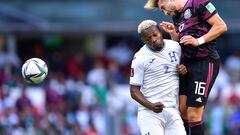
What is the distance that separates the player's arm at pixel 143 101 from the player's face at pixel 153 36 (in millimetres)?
618

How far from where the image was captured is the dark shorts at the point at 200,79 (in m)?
12.8

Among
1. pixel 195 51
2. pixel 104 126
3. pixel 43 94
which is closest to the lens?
pixel 195 51

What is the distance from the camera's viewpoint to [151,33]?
12625mm

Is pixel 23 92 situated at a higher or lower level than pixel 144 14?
lower

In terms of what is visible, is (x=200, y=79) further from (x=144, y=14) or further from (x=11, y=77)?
(x=144, y=14)

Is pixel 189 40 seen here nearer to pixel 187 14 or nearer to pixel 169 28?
pixel 187 14

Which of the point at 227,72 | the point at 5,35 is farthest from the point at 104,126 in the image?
the point at 5,35

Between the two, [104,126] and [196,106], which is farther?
[104,126]

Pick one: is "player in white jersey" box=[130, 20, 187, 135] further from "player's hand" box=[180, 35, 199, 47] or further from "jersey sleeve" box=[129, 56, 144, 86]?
"player's hand" box=[180, 35, 199, 47]

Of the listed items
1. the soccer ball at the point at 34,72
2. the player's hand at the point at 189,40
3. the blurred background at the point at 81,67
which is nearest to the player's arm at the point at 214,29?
the player's hand at the point at 189,40

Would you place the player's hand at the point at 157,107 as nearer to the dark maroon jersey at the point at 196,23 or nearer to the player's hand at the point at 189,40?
the dark maroon jersey at the point at 196,23

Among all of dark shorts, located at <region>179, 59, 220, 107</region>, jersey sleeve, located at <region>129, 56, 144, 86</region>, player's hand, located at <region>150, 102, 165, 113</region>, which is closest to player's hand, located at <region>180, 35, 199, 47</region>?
dark shorts, located at <region>179, 59, 220, 107</region>

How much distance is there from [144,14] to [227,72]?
11.3ft

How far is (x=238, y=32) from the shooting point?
85.7 ft
